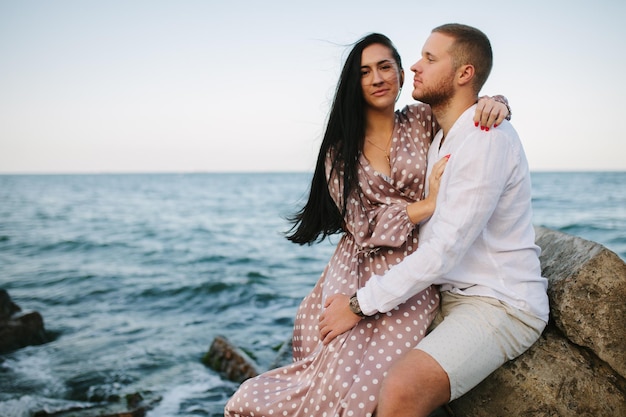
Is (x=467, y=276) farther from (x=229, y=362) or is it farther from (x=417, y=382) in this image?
(x=229, y=362)

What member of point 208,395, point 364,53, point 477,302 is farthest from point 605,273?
point 208,395

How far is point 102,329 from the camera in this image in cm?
900

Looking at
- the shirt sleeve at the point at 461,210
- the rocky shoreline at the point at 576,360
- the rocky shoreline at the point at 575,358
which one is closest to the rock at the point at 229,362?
the rocky shoreline at the point at 575,358

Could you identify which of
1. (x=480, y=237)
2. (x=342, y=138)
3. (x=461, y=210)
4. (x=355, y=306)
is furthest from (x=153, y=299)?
(x=461, y=210)

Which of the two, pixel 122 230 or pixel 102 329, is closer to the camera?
pixel 102 329

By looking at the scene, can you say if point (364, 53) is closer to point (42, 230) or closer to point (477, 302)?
point (477, 302)

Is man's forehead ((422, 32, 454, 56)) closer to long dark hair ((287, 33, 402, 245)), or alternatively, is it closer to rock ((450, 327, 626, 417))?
long dark hair ((287, 33, 402, 245))

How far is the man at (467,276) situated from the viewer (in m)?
2.51

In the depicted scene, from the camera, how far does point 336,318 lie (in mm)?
2975

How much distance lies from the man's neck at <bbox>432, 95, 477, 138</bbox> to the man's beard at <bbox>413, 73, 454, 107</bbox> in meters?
0.02

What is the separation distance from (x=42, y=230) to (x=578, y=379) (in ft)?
78.6

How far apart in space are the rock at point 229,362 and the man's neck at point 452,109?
4415 mm

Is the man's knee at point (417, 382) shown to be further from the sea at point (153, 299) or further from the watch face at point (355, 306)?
the sea at point (153, 299)

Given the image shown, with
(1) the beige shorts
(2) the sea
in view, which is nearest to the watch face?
(1) the beige shorts
